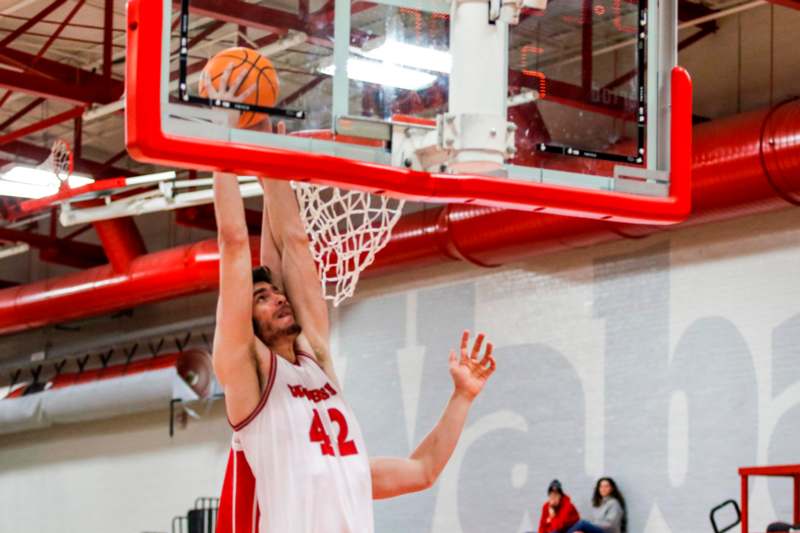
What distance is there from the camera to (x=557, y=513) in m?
13.7

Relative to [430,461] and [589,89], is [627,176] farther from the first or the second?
[430,461]

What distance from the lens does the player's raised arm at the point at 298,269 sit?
5.51 m

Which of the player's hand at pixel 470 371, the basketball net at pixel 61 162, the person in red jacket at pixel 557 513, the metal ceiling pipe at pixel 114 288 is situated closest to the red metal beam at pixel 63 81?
the basketball net at pixel 61 162

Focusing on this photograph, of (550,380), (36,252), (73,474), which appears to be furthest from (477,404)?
(36,252)

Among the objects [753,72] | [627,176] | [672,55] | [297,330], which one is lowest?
[297,330]

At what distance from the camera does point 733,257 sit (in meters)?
13.0

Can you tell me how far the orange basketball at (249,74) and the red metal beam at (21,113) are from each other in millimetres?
11606

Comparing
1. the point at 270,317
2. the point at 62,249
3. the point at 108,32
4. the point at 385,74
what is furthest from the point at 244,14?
the point at 62,249

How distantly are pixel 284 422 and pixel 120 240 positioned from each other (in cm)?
1363

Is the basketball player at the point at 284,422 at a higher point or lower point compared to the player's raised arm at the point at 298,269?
lower

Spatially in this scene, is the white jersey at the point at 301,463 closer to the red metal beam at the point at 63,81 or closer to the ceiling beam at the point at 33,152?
the red metal beam at the point at 63,81

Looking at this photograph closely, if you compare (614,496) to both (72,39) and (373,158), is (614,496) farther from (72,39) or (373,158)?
(373,158)

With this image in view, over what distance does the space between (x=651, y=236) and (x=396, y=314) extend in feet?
13.6

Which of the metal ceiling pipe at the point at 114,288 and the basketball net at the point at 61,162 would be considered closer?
the basketball net at the point at 61,162
